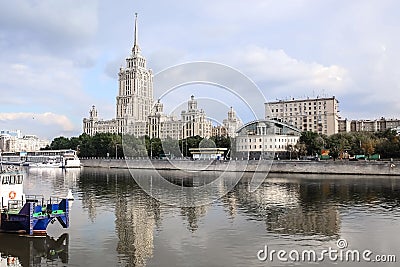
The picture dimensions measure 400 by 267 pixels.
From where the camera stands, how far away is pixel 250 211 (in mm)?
29219

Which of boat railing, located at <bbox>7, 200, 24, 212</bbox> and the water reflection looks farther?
boat railing, located at <bbox>7, 200, 24, 212</bbox>

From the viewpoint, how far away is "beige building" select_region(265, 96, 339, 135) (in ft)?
472

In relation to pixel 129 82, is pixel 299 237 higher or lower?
lower

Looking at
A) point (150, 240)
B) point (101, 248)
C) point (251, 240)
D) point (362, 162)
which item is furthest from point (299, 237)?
point (362, 162)

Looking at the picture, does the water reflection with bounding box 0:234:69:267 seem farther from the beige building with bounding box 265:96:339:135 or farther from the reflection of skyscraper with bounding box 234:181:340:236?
the beige building with bounding box 265:96:339:135

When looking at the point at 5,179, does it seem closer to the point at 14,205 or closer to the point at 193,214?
the point at 14,205

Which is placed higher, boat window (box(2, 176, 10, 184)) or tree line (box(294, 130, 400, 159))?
tree line (box(294, 130, 400, 159))

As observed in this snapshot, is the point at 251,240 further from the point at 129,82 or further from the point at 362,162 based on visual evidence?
the point at 129,82

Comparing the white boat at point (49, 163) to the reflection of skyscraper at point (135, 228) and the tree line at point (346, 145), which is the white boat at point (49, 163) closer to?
the tree line at point (346, 145)

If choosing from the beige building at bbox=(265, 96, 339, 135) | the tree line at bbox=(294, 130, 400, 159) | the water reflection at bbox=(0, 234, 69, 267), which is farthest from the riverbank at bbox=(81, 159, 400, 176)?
the beige building at bbox=(265, 96, 339, 135)

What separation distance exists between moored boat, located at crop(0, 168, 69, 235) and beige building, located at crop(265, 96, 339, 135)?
402 feet

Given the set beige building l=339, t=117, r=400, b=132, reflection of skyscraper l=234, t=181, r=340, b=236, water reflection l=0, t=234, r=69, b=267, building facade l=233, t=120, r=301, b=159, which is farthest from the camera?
beige building l=339, t=117, r=400, b=132

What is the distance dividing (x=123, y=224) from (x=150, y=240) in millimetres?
4669

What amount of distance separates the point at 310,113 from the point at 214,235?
133348mm
